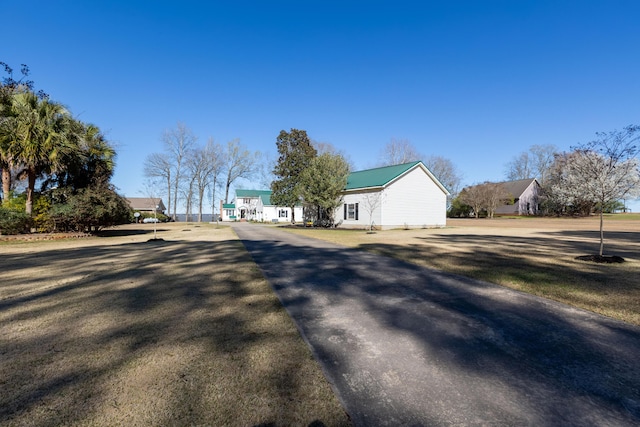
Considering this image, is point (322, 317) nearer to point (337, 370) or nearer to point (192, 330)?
point (337, 370)

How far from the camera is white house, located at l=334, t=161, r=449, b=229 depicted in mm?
23812

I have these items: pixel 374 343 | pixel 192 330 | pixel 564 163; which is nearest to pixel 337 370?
pixel 374 343

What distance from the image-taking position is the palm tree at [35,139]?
14.7m

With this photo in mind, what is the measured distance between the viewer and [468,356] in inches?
111

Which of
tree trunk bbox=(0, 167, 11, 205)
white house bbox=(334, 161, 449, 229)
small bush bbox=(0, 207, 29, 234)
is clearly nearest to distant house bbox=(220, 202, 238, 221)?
white house bbox=(334, 161, 449, 229)

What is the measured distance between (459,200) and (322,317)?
55.0 m

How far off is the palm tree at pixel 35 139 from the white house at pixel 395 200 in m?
19.7

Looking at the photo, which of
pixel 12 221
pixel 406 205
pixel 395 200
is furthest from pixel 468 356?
pixel 406 205

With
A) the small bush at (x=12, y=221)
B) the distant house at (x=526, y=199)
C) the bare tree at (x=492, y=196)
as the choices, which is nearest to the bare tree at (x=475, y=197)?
the bare tree at (x=492, y=196)

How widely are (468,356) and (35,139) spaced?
68.5ft

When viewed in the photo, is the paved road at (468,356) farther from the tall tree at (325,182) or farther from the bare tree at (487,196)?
the bare tree at (487,196)

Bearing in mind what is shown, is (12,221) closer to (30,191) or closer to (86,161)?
(30,191)

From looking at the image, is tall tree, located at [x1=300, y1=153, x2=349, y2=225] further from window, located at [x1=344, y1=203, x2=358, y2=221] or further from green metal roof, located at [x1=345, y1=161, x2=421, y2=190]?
green metal roof, located at [x1=345, y1=161, x2=421, y2=190]

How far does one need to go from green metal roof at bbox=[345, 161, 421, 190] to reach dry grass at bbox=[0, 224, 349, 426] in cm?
2033
